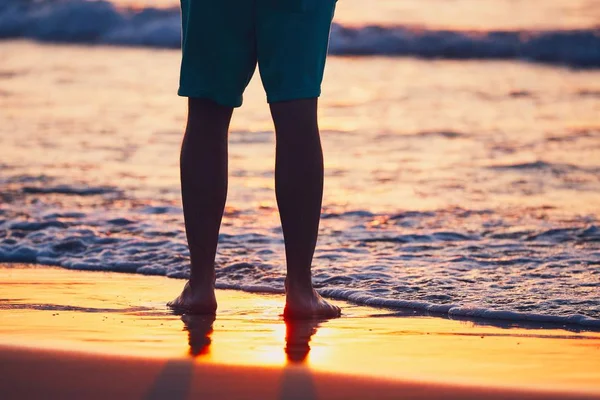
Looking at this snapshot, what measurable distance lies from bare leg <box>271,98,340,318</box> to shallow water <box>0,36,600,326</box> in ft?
1.73

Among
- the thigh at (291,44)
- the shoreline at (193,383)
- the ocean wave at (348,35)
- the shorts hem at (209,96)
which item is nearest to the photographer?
the shoreline at (193,383)

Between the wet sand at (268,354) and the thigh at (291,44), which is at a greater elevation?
the thigh at (291,44)

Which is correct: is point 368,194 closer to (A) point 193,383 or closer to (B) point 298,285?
(B) point 298,285

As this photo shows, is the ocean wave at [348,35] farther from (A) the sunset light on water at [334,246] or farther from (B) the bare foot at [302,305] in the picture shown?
(B) the bare foot at [302,305]

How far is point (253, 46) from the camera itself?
3.06 metres

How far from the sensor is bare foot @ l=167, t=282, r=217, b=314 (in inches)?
128

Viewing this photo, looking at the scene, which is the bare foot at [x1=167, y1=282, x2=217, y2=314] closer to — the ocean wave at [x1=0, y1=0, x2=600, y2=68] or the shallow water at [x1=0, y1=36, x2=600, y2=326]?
the shallow water at [x1=0, y1=36, x2=600, y2=326]

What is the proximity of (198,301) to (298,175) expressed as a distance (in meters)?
0.50

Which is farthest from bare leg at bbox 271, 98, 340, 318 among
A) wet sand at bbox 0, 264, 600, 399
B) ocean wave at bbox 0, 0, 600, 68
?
ocean wave at bbox 0, 0, 600, 68

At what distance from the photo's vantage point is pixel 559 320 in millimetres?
3225

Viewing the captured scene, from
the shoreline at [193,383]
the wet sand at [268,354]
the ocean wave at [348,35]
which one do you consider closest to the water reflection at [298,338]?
the wet sand at [268,354]

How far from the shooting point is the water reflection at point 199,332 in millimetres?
2723

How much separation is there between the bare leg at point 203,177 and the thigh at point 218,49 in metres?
0.07

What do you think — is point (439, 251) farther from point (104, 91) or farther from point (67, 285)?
point (104, 91)
